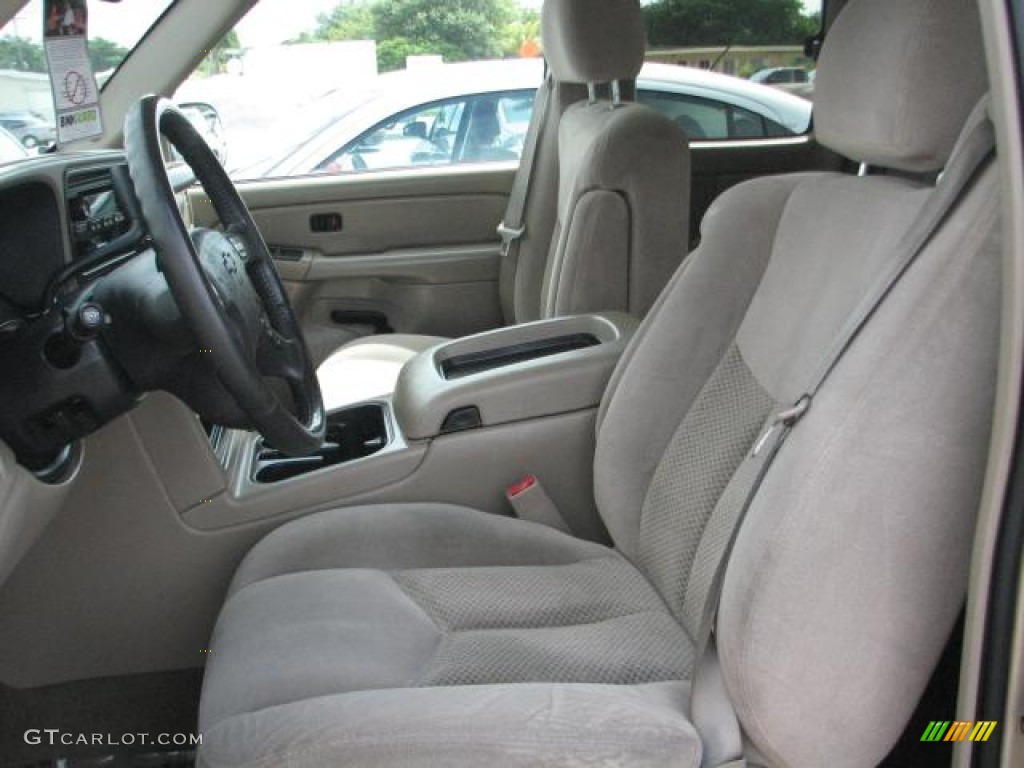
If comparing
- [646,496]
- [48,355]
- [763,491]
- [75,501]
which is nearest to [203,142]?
[48,355]

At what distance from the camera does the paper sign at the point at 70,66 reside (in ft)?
5.55

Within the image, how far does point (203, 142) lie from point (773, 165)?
85.7 inches

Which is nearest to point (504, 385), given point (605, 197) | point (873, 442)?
point (605, 197)

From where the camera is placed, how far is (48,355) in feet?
3.98

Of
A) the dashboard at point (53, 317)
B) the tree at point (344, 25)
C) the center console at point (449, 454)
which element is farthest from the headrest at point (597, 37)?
the dashboard at point (53, 317)

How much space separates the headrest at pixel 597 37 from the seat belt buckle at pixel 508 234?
17.8 inches

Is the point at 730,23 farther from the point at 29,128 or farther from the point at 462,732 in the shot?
the point at 462,732

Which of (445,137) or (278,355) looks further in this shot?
(445,137)

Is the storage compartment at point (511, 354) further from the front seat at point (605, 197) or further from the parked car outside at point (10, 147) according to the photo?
the parked car outside at point (10, 147)

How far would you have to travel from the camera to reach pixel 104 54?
83.1 inches

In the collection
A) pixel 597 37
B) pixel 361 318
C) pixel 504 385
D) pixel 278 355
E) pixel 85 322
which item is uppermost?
pixel 597 37

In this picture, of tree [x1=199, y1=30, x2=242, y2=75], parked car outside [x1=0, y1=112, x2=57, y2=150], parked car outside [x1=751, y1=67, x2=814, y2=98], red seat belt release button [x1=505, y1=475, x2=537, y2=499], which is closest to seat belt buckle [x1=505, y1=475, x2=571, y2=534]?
red seat belt release button [x1=505, y1=475, x2=537, y2=499]

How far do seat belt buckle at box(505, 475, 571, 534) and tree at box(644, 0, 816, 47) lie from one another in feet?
5.35
